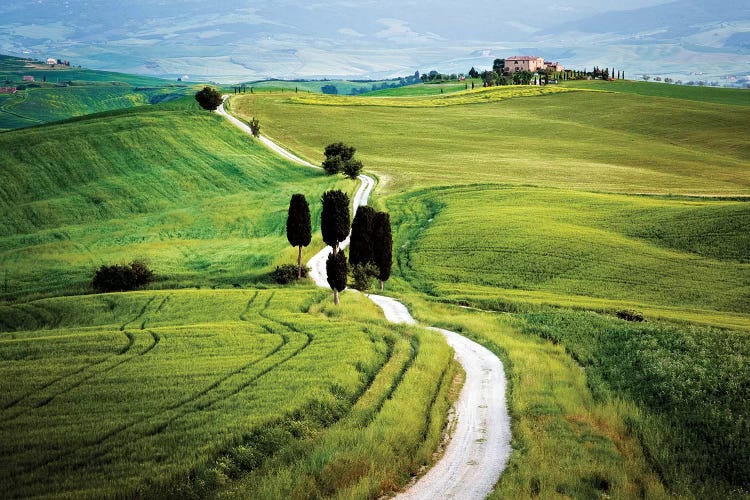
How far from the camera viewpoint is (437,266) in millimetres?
55281

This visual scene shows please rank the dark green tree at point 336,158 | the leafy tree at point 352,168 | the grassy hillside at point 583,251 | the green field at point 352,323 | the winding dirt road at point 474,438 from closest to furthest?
the winding dirt road at point 474,438 < the green field at point 352,323 < the grassy hillside at point 583,251 < the leafy tree at point 352,168 < the dark green tree at point 336,158

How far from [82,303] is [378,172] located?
6354 cm

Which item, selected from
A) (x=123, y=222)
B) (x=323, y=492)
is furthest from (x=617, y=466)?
(x=123, y=222)

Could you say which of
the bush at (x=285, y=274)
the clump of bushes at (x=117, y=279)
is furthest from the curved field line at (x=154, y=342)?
the bush at (x=285, y=274)

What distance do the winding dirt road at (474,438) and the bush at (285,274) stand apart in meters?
17.6

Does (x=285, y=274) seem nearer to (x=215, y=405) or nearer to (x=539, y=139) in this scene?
(x=215, y=405)

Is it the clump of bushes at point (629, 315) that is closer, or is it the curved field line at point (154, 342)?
the curved field line at point (154, 342)

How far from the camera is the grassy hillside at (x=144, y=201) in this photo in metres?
52.2

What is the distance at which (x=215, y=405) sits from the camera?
20.0 meters

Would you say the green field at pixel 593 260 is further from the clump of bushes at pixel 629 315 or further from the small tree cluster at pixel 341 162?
the small tree cluster at pixel 341 162

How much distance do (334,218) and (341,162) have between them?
48.9 metres

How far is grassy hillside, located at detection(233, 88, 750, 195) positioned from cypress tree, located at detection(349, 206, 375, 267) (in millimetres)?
34216

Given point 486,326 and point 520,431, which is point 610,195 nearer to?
point 486,326

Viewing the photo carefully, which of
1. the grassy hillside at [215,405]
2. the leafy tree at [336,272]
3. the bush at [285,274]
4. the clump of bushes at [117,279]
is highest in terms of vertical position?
the grassy hillside at [215,405]
